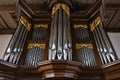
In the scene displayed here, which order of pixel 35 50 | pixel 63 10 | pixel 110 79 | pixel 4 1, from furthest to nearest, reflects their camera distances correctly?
pixel 4 1, pixel 63 10, pixel 35 50, pixel 110 79

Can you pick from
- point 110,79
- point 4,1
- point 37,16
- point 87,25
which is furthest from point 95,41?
point 4,1

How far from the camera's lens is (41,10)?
646 centimetres

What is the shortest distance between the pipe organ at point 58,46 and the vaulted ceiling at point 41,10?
378 mm

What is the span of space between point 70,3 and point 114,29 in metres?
2.07

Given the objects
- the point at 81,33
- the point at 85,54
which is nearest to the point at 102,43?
the point at 85,54

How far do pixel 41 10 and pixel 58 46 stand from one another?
234cm

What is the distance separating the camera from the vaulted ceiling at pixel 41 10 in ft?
20.0

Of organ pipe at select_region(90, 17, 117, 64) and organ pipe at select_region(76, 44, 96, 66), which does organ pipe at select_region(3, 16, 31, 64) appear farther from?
organ pipe at select_region(90, 17, 117, 64)

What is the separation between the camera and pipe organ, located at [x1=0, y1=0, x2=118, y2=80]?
4.03m

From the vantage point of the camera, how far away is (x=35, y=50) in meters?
4.84

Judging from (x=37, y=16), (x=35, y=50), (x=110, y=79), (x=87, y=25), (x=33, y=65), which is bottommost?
(x=110, y=79)

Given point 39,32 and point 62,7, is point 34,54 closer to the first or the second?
point 39,32

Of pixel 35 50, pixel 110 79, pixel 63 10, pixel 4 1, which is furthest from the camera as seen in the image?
pixel 4 1

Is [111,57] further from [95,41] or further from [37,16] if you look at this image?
[37,16]
